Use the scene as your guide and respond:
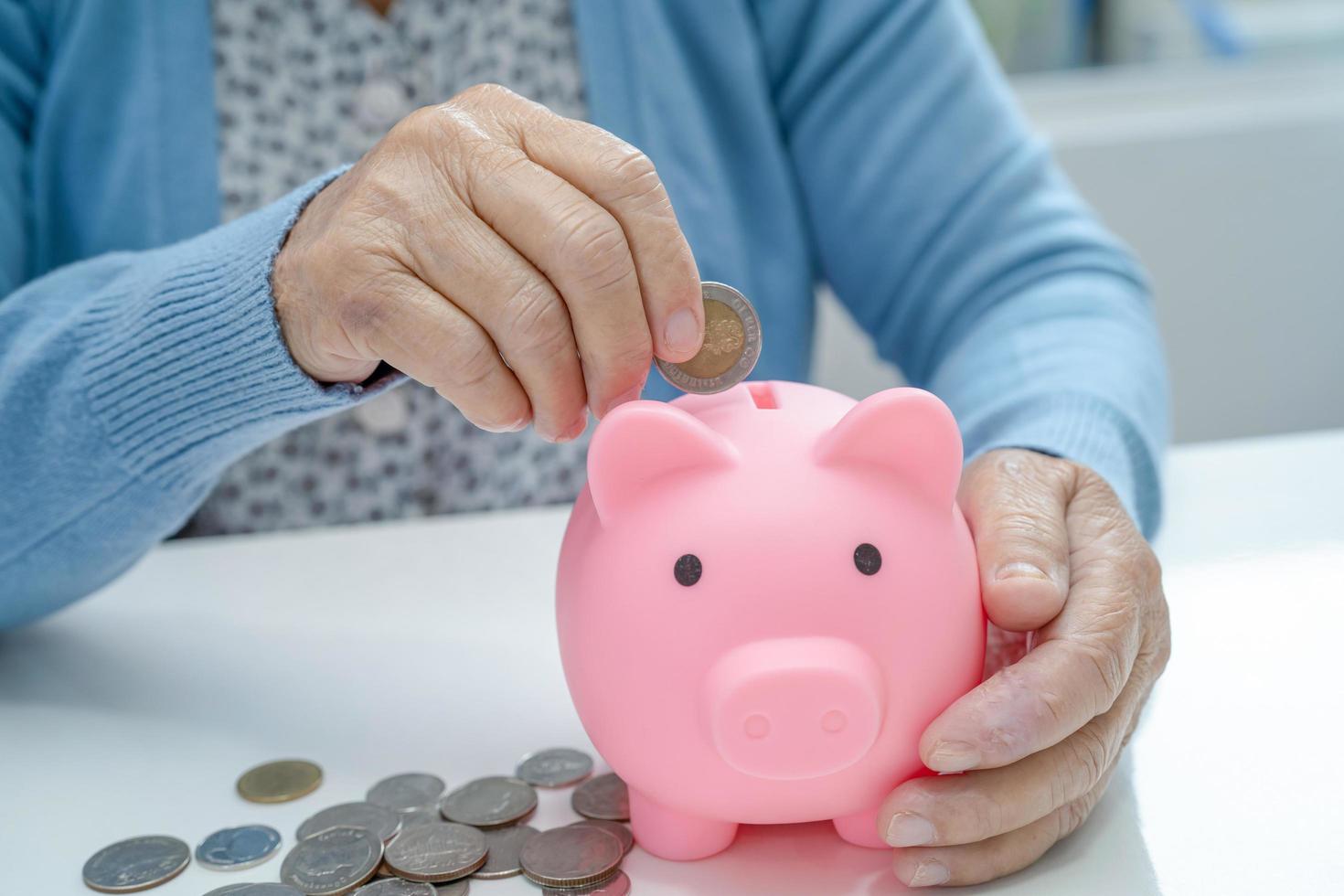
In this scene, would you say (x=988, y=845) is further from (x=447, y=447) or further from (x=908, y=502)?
(x=447, y=447)

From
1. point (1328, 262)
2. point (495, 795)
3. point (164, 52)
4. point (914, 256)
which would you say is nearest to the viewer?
point (495, 795)

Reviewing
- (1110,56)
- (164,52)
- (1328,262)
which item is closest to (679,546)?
(164,52)

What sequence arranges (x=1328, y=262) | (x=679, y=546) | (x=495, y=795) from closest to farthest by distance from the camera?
(x=679, y=546) → (x=495, y=795) → (x=1328, y=262)

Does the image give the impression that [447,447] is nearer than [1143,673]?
No

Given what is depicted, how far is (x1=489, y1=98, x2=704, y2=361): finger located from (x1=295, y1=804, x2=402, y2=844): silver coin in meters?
0.31

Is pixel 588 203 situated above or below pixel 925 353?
above

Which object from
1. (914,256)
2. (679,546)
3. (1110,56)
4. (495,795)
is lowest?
(495,795)

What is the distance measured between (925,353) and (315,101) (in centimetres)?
67

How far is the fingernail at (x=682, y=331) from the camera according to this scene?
648 mm

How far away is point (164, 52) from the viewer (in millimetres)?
1132

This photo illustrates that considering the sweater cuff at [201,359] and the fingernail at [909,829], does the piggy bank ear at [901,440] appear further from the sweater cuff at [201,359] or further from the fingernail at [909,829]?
the sweater cuff at [201,359]

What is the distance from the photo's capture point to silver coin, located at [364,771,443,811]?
723 mm

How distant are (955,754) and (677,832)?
6.2 inches

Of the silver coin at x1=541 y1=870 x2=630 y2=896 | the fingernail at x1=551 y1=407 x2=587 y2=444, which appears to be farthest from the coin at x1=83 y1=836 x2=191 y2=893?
the fingernail at x1=551 y1=407 x2=587 y2=444
